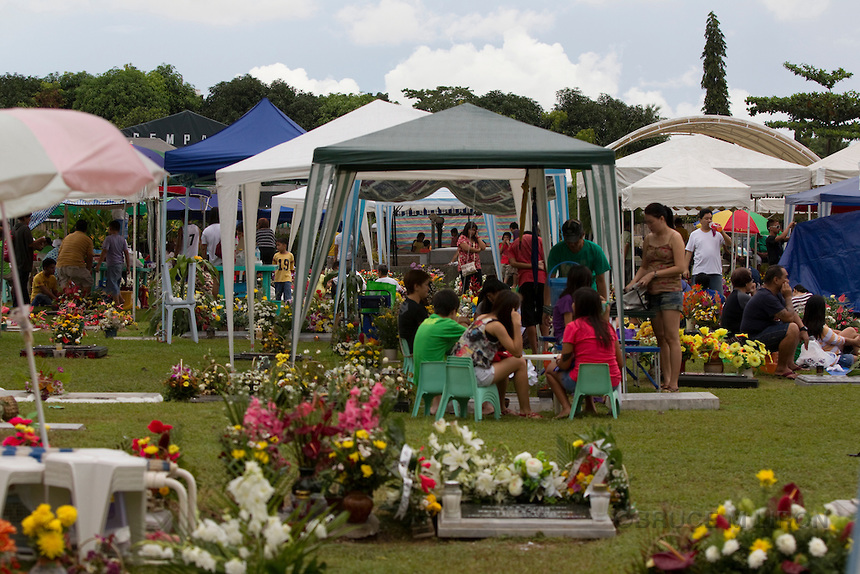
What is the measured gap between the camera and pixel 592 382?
26.9 feet

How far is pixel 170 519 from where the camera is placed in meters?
4.63

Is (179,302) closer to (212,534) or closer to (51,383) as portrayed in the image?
(51,383)

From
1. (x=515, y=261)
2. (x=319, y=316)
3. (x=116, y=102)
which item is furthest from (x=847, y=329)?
(x=116, y=102)

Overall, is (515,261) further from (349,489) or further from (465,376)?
(349,489)

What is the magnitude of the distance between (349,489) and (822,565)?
89.2 inches

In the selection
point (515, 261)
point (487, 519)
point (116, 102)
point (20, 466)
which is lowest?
point (487, 519)

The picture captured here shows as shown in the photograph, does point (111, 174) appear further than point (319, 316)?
No

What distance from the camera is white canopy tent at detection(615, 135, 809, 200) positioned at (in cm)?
1750

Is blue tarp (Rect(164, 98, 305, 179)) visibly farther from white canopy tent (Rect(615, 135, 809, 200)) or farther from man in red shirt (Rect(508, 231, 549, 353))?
white canopy tent (Rect(615, 135, 809, 200))

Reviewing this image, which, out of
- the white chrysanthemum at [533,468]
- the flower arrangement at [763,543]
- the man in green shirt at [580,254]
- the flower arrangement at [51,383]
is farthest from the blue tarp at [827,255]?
the flower arrangement at [763,543]

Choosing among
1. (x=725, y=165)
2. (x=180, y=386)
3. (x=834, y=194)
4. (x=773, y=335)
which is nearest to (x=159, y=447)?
(x=180, y=386)

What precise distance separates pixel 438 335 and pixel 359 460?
3441 mm

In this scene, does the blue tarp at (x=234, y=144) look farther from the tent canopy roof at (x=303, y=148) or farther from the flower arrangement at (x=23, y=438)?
the flower arrangement at (x=23, y=438)

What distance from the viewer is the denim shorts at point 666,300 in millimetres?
9562
